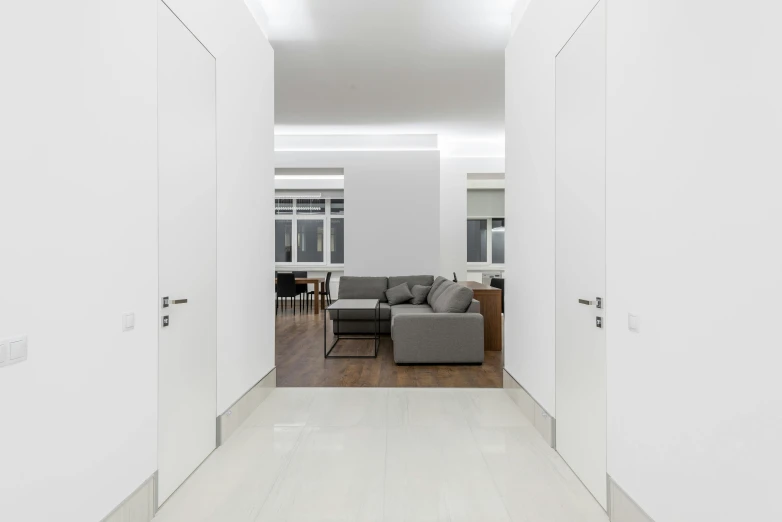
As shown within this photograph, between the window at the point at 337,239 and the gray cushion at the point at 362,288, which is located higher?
the window at the point at 337,239

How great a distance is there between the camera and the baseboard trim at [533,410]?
2971 millimetres

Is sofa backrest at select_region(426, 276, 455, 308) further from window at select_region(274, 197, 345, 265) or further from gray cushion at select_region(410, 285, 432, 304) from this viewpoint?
window at select_region(274, 197, 345, 265)

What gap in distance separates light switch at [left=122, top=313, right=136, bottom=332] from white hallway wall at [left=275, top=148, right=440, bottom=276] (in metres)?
6.13

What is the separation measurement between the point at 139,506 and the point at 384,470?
1.23 m

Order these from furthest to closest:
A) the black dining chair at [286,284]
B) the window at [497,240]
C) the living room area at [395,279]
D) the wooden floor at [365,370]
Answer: the window at [497,240] < the black dining chair at [286,284] < the living room area at [395,279] < the wooden floor at [365,370]

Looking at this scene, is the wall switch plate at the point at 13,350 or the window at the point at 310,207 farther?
the window at the point at 310,207

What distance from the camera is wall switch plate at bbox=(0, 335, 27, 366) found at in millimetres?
1331

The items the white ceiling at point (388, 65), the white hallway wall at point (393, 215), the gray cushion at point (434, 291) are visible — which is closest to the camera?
the white ceiling at point (388, 65)

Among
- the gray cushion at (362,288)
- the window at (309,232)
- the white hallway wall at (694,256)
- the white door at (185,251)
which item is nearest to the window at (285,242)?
the window at (309,232)

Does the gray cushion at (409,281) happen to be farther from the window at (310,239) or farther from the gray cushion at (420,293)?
the window at (310,239)

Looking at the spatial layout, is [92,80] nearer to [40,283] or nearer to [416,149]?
[40,283]

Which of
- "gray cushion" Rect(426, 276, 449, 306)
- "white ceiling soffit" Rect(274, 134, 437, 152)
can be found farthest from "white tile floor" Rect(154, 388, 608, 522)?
"white ceiling soffit" Rect(274, 134, 437, 152)

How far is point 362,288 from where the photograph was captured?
25.0ft

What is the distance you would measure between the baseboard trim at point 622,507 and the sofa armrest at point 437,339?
3.10 m
